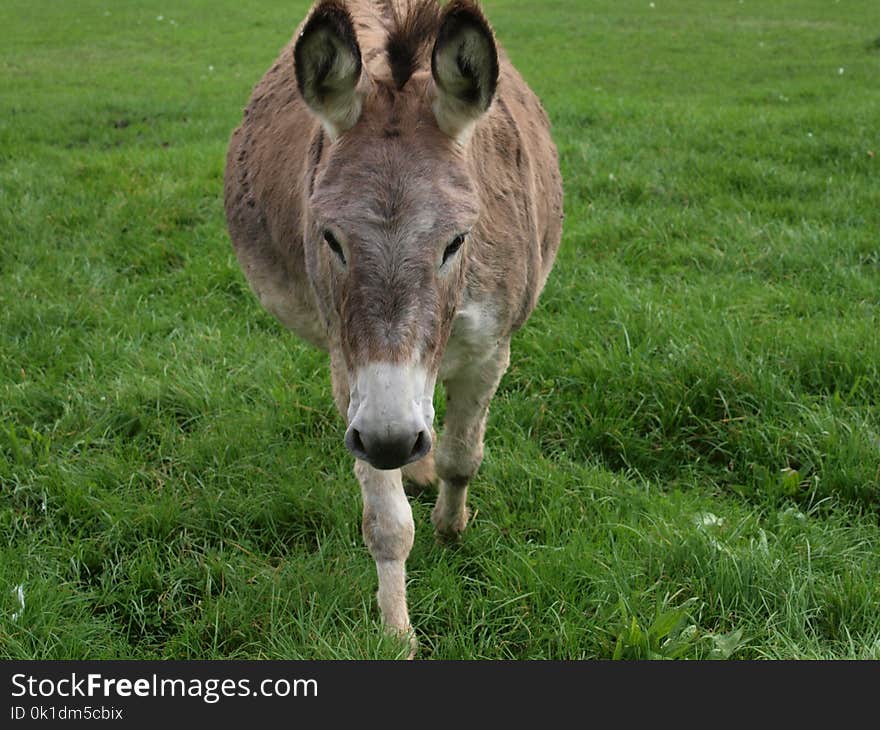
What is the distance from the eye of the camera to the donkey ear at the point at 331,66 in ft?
7.34

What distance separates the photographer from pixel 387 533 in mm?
2842

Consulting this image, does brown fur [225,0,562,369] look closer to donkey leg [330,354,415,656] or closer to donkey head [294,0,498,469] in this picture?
donkey head [294,0,498,469]

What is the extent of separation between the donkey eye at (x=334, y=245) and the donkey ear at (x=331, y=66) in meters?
0.37

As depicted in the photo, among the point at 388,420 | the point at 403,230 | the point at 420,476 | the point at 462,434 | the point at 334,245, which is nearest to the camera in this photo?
the point at 388,420

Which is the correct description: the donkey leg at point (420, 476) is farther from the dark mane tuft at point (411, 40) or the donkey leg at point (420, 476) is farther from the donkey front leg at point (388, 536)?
the dark mane tuft at point (411, 40)

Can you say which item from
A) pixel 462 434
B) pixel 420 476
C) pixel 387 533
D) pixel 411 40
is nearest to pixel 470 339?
pixel 462 434

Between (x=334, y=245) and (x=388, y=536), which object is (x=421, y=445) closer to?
(x=334, y=245)

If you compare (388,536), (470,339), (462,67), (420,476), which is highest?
(462,67)

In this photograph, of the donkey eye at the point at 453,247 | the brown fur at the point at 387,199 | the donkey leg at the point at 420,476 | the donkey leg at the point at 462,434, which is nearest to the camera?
the brown fur at the point at 387,199

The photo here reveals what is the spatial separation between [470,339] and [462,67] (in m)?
0.88

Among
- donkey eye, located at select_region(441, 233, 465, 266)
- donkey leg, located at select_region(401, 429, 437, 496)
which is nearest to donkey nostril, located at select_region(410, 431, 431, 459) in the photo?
donkey eye, located at select_region(441, 233, 465, 266)

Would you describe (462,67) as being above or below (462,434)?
above

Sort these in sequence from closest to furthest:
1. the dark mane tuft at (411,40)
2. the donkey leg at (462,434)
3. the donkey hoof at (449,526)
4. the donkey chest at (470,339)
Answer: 1. the dark mane tuft at (411,40)
2. the donkey chest at (470,339)
3. the donkey leg at (462,434)
4. the donkey hoof at (449,526)

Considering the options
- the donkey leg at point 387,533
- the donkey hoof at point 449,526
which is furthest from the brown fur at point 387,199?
the donkey hoof at point 449,526
